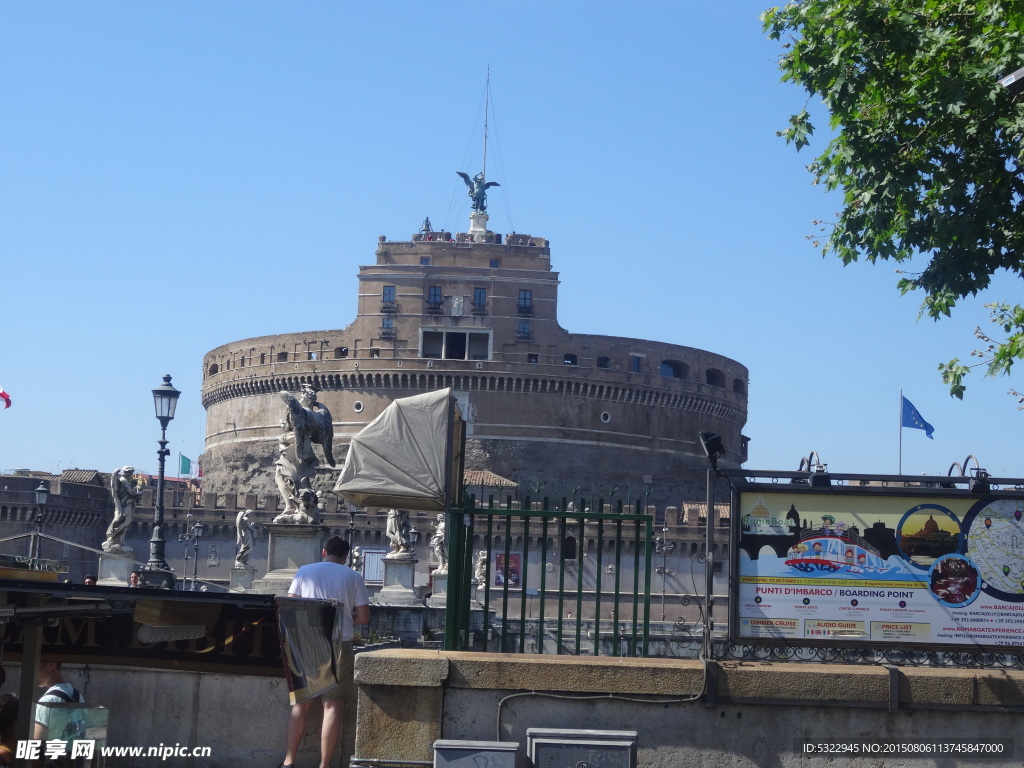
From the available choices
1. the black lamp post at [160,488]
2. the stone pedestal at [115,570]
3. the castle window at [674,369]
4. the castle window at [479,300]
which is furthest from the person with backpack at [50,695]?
the castle window at [674,369]

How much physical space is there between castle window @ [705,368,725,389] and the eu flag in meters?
24.6

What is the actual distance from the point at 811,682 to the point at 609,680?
1036mm

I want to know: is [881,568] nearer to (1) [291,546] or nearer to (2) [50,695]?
(2) [50,695]

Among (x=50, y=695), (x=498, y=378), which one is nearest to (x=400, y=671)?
(x=50, y=695)

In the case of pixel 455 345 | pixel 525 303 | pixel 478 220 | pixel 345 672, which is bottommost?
pixel 345 672

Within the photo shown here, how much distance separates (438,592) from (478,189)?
4957 centimetres

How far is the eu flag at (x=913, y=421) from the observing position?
4709cm

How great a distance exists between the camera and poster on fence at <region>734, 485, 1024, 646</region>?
721 centimetres

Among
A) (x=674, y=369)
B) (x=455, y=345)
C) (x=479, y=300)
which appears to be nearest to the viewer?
(x=479, y=300)

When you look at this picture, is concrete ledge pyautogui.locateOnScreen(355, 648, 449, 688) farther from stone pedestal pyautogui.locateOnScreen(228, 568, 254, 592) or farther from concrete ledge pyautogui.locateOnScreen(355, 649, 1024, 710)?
stone pedestal pyautogui.locateOnScreen(228, 568, 254, 592)

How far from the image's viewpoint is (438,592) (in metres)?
29.0

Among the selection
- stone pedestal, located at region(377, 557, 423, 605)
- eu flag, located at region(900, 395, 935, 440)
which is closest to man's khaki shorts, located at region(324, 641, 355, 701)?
stone pedestal, located at region(377, 557, 423, 605)

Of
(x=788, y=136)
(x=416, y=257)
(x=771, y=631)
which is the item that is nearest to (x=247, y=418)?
(x=416, y=257)

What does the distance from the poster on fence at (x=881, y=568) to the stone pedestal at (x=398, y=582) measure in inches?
677
